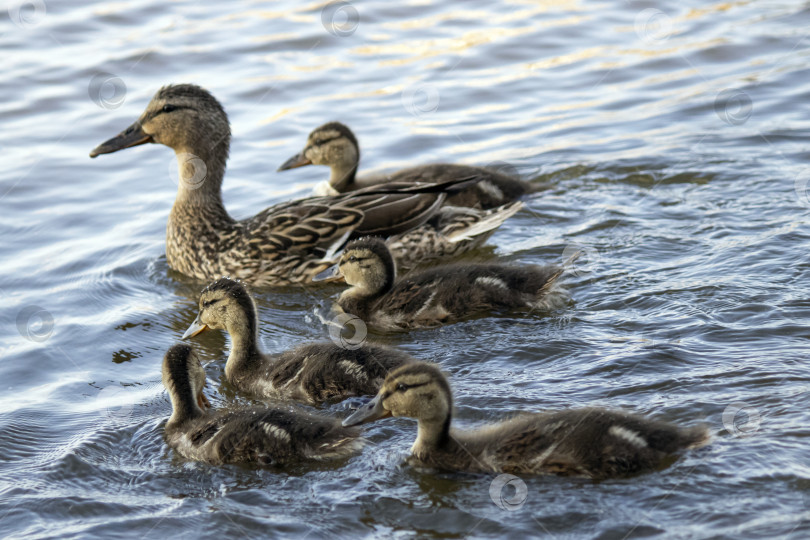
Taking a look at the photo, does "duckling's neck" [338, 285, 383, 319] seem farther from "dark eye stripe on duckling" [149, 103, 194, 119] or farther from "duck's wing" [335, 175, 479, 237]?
"dark eye stripe on duckling" [149, 103, 194, 119]

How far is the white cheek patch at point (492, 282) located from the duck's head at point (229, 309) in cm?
143

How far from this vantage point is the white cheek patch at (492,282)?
6.38 m

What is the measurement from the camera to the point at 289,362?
18.8 ft

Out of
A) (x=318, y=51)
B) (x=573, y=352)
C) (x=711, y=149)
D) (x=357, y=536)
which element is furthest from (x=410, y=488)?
(x=318, y=51)

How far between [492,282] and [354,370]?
4.15ft

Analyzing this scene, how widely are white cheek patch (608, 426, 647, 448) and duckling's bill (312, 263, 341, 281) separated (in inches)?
105

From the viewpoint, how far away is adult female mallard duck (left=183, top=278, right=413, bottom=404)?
Result: 556 centimetres

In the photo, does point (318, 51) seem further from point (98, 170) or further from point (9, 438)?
point (9, 438)

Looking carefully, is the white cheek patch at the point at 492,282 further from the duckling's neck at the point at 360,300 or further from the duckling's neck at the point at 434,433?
the duckling's neck at the point at 434,433

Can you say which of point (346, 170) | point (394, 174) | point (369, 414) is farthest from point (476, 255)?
point (369, 414)

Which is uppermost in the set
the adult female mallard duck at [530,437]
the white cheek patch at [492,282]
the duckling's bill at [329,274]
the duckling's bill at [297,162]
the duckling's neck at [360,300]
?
the duckling's bill at [297,162]

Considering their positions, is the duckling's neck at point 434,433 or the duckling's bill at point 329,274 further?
the duckling's bill at point 329,274

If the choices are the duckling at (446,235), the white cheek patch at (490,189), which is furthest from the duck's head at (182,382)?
the white cheek patch at (490,189)

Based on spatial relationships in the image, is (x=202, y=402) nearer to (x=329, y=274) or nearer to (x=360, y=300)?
(x=360, y=300)
